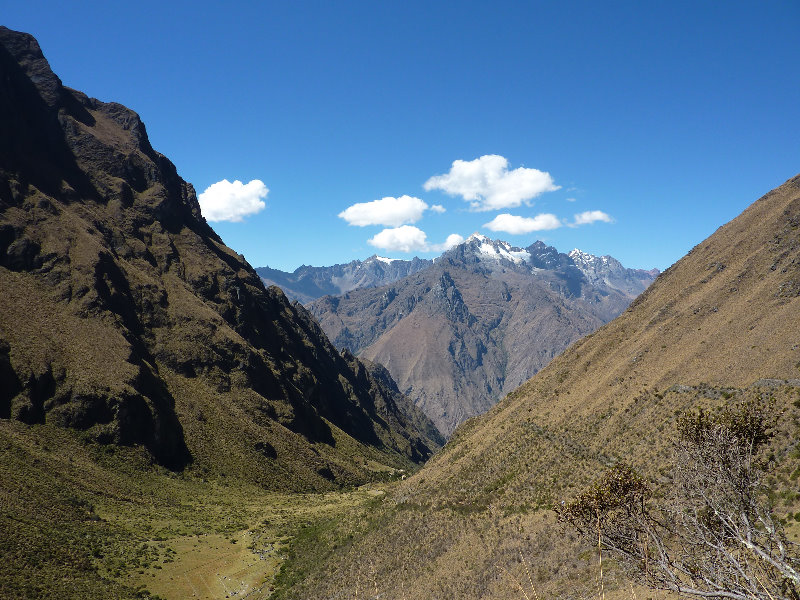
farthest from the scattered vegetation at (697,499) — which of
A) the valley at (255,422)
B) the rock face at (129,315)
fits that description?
the rock face at (129,315)

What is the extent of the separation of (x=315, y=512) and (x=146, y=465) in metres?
37.5

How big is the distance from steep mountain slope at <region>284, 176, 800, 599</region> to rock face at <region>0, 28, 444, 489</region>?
Result: 5834 cm

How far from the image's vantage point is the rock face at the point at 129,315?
91.7 metres

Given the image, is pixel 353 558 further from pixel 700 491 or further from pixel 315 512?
pixel 700 491

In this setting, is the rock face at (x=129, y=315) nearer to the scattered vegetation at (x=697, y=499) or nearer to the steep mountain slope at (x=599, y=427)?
the steep mountain slope at (x=599, y=427)

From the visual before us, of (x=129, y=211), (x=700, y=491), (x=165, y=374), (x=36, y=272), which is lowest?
(x=700, y=491)

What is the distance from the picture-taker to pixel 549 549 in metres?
32.9

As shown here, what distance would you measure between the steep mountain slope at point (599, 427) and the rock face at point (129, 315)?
5834cm

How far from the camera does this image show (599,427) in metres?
53.0

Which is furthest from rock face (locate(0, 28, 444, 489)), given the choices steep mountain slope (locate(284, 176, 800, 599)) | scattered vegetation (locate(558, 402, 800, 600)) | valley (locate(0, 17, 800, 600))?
scattered vegetation (locate(558, 402, 800, 600))

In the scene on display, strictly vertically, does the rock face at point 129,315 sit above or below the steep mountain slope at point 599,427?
above

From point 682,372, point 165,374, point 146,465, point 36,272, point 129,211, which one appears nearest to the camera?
point 682,372

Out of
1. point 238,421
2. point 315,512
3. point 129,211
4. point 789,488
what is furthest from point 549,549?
point 129,211

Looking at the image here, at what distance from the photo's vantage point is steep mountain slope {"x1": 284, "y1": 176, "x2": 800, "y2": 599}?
3338 centimetres
